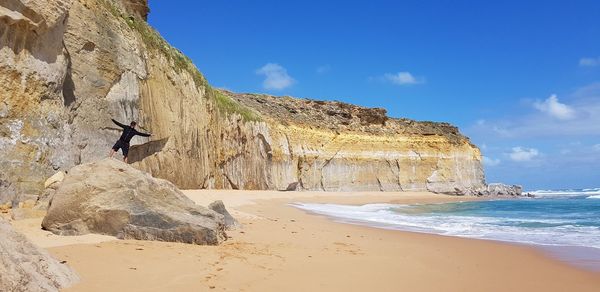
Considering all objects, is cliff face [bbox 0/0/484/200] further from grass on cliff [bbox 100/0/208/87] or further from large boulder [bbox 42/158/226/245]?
large boulder [bbox 42/158/226/245]

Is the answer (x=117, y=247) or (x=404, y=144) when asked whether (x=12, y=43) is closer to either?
(x=117, y=247)

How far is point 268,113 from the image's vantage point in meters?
40.5

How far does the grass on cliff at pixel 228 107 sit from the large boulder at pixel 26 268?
20681 mm

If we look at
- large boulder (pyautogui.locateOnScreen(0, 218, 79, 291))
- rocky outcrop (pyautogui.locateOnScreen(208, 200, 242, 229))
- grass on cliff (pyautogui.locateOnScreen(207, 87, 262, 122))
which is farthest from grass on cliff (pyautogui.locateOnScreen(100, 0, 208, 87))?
large boulder (pyautogui.locateOnScreen(0, 218, 79, 291))

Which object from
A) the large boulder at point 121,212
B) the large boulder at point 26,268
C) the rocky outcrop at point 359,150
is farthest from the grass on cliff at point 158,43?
the rocky outcrop at point 359,150

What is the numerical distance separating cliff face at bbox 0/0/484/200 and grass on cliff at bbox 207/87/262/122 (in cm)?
13

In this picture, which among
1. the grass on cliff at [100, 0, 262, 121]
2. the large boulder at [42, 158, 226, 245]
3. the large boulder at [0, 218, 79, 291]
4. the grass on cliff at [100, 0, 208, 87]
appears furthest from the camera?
the grass on cliff at [100, 0, 262, 121]

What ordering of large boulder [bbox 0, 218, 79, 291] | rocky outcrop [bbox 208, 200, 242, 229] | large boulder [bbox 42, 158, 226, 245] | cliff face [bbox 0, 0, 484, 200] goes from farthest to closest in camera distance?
cliff face [bbox 0, 0, 484, 200] → rocky outcrop [bbox 208, 200, 242, 229] → large boulder [bbox 42, 158, 226, 245] → large boulder [bbox 0, 218, 79, 291]

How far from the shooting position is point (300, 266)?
538 centimetres

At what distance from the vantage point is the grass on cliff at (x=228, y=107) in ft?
85.9

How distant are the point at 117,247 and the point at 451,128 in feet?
168

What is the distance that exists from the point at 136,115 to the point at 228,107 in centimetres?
1264

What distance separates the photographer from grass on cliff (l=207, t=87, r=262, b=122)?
26188 mm

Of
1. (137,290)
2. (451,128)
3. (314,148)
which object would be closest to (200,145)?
(137,290)
